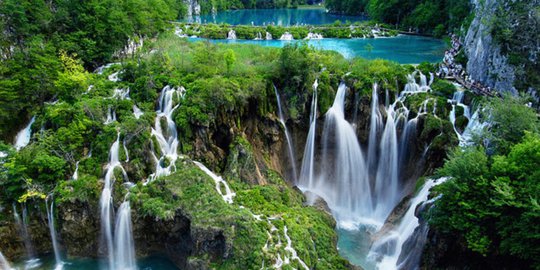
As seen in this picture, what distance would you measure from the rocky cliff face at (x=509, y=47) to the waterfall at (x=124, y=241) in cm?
2451

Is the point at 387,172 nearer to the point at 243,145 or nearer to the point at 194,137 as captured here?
the point at 243,145

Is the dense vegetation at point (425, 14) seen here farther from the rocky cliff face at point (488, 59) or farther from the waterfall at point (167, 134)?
the waterfall at point (167, 134)

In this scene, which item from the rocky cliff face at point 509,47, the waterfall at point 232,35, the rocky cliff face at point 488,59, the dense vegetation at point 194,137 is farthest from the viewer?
the waterfall at point 232,35

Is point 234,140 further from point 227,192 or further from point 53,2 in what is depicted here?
point 53,2

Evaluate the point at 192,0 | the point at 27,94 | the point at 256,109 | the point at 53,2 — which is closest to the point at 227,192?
the point at 256,109

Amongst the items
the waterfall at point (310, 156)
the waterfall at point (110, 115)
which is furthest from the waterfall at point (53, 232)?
the waterfall at point (310, 156)

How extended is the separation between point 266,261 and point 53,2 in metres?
29.8

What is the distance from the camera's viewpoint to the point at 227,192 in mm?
18875

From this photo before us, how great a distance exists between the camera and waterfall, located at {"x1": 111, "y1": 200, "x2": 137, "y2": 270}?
18047 millimetres

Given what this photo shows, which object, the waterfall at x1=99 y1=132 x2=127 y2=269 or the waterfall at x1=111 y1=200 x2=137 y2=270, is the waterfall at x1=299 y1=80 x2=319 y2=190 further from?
the waterfall at x1=99 y1=132 x2=127 y2=269

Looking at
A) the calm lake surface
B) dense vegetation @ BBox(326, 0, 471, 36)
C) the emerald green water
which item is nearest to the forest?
the emerald green water

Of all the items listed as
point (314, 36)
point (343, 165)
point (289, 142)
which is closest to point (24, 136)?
point (289, 142)

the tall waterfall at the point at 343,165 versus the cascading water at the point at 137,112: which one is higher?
the cascading water at the point at 137,112

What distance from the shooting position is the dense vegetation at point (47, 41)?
75.6 ft
